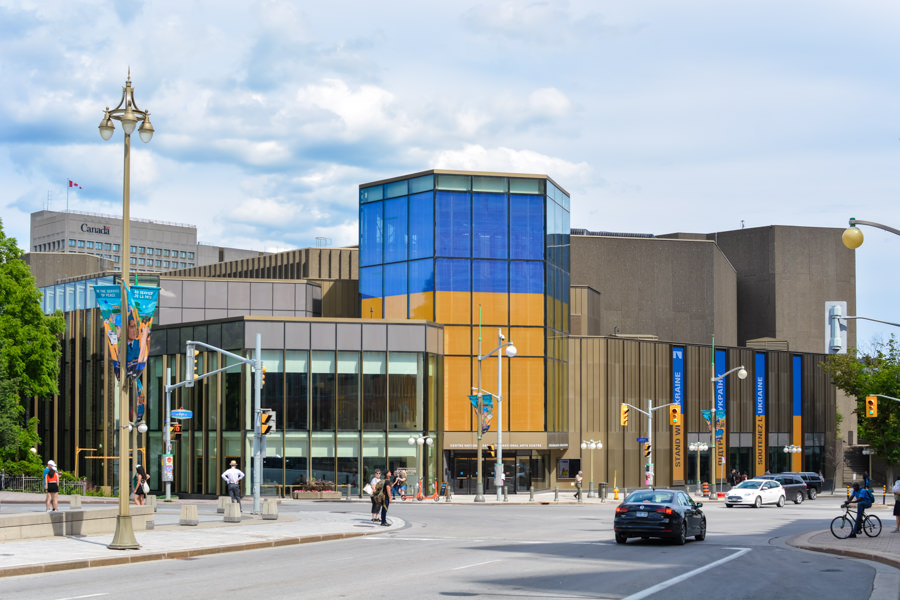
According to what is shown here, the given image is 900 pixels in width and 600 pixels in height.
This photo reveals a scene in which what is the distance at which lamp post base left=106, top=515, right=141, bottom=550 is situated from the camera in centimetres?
2362

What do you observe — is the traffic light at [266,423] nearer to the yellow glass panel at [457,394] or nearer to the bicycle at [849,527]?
the bicycle at [849,527]

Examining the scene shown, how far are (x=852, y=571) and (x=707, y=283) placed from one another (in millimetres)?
79968

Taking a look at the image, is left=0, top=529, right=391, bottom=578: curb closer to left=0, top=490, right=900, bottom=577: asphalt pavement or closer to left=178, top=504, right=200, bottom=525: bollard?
left=0, top=490, right=900, bottom=577: asphalt pavement

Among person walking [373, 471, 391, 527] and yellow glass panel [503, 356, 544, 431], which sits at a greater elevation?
yellow glass panel [503, 356, 544, 431]

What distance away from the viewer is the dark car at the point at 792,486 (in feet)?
189

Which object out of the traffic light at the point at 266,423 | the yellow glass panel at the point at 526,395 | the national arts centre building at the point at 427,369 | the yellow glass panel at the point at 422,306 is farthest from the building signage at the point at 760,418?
the traffic light at the point at 266,423

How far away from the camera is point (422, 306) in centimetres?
6756

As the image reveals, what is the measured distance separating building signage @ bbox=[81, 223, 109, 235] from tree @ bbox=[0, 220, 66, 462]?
13815 centimetres

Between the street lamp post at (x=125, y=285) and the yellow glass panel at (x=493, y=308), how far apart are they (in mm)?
43707

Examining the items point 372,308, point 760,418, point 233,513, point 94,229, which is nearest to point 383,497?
point 233,513

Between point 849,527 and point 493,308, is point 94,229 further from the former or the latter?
point 849,527

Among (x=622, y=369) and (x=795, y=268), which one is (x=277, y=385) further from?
(x=795, y=268)

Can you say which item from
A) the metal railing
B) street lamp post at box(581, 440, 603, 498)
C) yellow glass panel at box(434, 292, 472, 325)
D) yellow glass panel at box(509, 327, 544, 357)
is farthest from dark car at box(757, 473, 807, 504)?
the metal railing

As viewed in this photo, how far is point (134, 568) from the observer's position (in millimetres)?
21250
